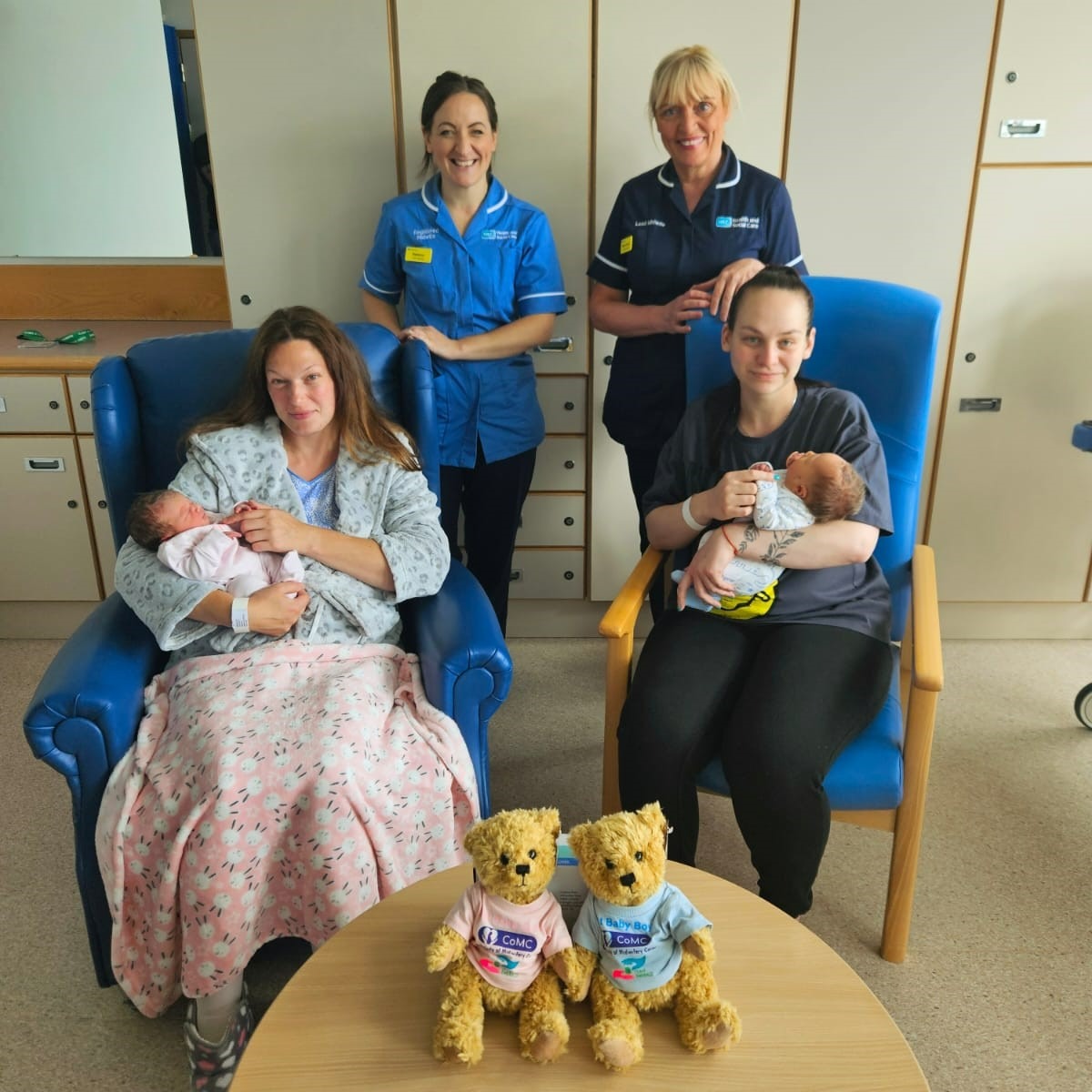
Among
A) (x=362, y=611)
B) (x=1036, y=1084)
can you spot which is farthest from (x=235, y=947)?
(x=1036, y=1084)

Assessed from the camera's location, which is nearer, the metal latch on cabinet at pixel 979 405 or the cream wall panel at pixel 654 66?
the cream wall panel at pixel 654 66

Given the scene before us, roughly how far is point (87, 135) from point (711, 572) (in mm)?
2742

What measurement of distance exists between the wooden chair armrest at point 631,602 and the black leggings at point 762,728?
0.09 m

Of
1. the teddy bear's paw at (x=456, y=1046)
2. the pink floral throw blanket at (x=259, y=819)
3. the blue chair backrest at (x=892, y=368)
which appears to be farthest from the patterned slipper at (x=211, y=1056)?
the blue chair backrest at (x=892, y=368)

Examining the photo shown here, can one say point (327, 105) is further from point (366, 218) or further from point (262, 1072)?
point (262, 1072)

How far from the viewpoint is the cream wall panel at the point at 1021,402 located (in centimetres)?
268

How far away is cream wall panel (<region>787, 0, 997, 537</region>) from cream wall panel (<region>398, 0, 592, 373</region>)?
583 millimetres

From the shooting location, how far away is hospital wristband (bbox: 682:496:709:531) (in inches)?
72.5

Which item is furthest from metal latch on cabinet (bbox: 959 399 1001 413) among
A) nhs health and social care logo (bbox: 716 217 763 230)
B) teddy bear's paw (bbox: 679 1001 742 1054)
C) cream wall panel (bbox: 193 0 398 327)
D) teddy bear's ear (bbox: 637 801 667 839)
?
teddy bear's paw (bbox: 679 1001 742 1054)

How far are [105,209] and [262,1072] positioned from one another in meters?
3.06

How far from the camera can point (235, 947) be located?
151cm

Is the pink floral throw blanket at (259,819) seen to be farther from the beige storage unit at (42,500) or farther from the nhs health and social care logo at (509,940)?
the beige storage unit at (42,500)

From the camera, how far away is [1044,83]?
2.57m

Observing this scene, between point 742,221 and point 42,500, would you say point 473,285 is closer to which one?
point 742,221
